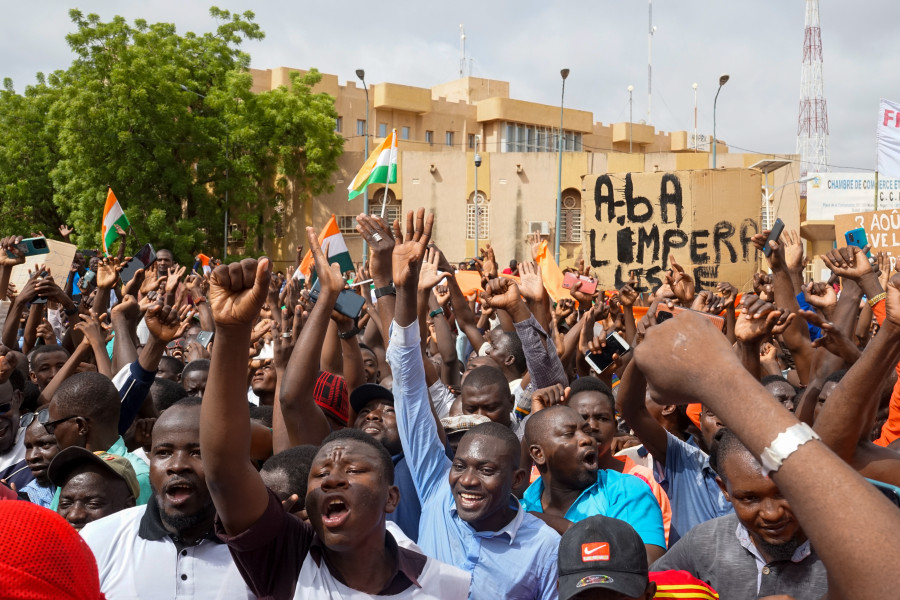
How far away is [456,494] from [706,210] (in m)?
7.74

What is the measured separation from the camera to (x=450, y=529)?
327 cm

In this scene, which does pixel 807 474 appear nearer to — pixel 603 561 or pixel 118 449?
pixel 603 561

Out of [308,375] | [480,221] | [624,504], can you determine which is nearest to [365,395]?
[308,375]

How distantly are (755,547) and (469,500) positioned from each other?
1077mm

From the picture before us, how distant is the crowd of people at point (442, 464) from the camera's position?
131cm

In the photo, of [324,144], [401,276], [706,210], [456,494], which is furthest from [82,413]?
[324,144]

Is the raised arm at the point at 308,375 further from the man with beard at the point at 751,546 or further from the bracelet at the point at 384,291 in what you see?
the man with beard at the point at 751,546

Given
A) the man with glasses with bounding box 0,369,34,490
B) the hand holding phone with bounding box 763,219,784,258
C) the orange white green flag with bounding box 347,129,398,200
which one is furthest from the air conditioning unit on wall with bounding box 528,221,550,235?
the man with glasses with bounding box 0,369,34,490

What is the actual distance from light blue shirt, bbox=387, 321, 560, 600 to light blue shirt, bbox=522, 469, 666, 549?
1.11 ft

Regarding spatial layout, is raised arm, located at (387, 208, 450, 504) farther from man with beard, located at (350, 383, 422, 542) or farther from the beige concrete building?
the beige concrete building

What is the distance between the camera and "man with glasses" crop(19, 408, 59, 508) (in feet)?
12.8

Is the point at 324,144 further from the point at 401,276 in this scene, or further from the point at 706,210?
the point at 401,276

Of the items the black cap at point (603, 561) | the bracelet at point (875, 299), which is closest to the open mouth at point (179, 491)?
the black cap at point (603, 561)

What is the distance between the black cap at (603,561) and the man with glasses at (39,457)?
264cm
